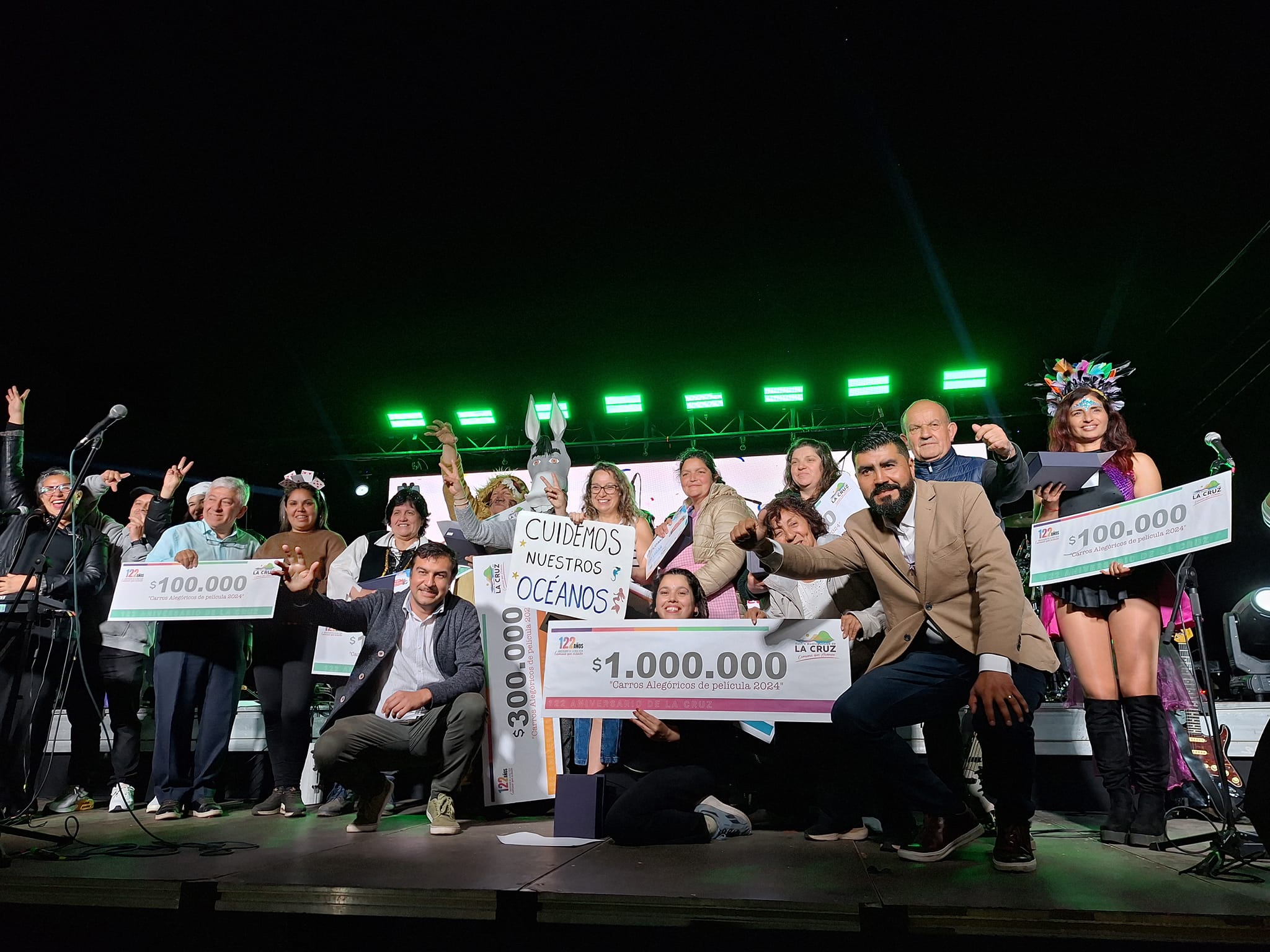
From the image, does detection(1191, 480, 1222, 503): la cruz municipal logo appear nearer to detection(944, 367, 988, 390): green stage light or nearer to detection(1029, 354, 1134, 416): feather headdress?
detection(1029, 354, 1134, 416): feather headdress

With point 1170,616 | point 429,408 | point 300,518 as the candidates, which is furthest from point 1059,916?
point 429,408

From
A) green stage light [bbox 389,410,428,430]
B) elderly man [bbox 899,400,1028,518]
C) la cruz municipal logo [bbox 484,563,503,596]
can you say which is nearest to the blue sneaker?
la cruz municipal logo [bbox 484,563,503,596]

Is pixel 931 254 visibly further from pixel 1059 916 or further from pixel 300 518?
pixel 1059 916

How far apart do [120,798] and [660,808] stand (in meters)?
3.16

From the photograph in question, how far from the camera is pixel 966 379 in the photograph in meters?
11.0

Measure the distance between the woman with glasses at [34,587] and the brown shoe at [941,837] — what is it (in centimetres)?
392

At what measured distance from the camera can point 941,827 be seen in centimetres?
293

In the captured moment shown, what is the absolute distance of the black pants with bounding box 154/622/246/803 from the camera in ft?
14.0

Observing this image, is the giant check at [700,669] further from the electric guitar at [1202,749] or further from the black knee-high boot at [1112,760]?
the electric guitar at [1202,749]

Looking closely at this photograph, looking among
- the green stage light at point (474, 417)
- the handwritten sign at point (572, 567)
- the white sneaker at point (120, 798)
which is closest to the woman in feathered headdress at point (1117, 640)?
the handwritten sign at point (572, 567)

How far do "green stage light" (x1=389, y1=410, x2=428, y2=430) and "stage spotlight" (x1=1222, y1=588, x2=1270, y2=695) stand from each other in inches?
387

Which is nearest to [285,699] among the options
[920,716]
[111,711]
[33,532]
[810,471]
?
[111,711]

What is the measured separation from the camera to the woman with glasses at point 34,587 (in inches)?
166

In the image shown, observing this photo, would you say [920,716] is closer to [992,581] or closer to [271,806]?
[992,581]
